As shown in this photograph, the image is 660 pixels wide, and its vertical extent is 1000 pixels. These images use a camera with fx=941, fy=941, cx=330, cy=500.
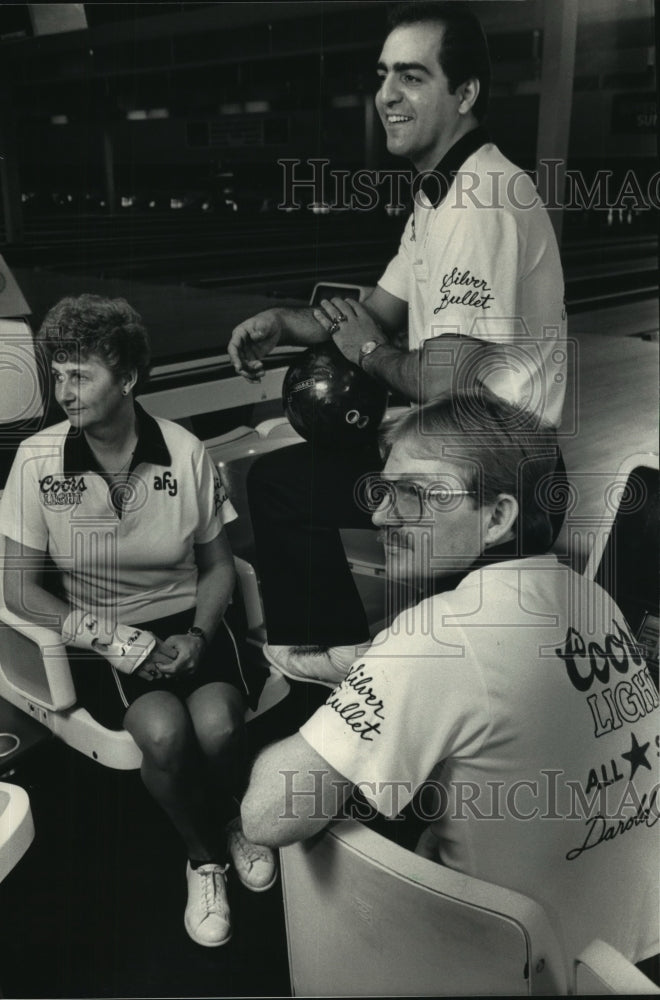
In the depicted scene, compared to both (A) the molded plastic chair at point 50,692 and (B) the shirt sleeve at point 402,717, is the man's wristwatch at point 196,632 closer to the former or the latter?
(A) the molded plastic chair at point 50,692

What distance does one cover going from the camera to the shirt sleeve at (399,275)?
6.01ft

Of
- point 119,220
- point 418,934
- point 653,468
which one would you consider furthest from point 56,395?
point 653,468

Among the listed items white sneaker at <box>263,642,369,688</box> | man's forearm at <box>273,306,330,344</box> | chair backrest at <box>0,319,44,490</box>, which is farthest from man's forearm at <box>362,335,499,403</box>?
chair backrest at <box>0,319,44,490</box>

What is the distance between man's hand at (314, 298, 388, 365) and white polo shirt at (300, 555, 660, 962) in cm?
56

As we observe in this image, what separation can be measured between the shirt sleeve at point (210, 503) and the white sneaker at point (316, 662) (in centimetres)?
27

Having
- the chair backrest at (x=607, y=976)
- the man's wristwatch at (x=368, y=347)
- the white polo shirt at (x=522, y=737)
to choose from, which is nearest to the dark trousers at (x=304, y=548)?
the man's wristwatch at (x=368, y=347)

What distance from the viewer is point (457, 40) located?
1730 mm

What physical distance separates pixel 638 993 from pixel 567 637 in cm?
56

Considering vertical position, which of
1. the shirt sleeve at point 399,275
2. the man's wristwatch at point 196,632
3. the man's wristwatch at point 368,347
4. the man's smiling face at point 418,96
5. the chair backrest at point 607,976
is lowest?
the chair backrest at point 607,976

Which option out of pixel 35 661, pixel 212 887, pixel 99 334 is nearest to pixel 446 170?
pixel 99 334

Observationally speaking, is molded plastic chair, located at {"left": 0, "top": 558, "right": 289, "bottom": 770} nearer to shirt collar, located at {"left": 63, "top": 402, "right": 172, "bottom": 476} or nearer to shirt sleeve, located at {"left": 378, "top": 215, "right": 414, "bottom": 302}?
shirt collar, located at {"left": 63, "top": 402, "right": 172, "bottom": 476}

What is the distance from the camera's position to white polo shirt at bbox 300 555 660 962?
1.41 meters

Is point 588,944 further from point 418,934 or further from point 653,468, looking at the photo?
point 653,468

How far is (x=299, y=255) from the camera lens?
186cm
